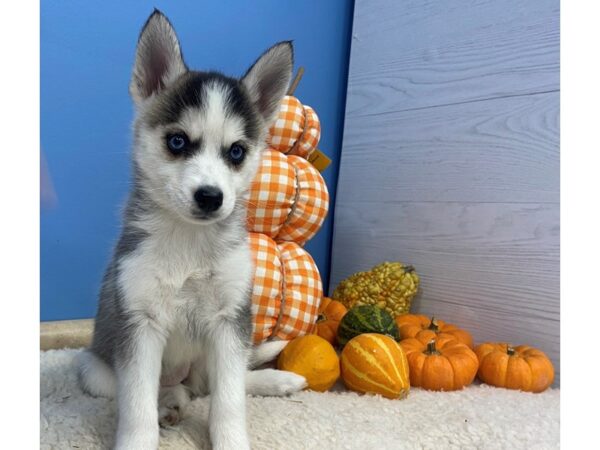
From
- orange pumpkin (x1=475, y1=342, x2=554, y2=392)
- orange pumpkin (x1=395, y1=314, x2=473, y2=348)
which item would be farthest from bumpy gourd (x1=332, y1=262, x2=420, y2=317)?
orange pumpkin (x1=475, y1=342, x2=554, y2=392)

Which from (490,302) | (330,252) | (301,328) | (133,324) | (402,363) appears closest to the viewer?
(133,324)

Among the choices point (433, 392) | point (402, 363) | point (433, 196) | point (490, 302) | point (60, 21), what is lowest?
point (433, 392)

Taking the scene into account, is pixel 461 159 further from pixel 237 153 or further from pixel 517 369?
pixel 237 153

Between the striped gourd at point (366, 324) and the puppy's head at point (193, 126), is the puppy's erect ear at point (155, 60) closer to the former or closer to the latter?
the puppy's head at point (193, 126)

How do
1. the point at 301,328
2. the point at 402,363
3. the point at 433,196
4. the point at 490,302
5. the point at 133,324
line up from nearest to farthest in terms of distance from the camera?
the point at 133,324, the point at 402,363, the point at 301,328, the point at 490,302, the point at 433,196

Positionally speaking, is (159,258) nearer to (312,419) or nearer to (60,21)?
(312,419)

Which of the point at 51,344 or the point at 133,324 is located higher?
the point at 133,324

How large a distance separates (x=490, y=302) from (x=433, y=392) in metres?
0.59

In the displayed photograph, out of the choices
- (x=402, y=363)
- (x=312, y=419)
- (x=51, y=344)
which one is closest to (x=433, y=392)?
(x=402, y=363)

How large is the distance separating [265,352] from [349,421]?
1.72ft

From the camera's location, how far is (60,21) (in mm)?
2104

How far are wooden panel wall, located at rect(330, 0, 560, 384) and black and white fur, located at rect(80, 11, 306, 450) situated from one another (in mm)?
1116

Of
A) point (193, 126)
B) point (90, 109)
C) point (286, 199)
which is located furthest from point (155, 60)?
point (90, 109)

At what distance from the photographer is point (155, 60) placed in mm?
1396
